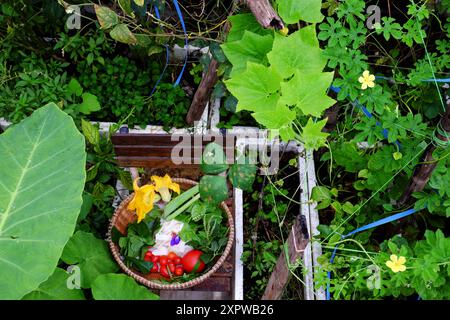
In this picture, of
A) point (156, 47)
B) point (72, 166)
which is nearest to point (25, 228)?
point (72, 166)

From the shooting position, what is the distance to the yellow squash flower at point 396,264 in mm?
1372

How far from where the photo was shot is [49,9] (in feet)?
6.70

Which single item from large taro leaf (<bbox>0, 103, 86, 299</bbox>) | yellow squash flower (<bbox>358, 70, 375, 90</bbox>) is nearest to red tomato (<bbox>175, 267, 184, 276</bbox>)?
large taro leaf (<bbox>0, 103, 86, 299</bbox>)

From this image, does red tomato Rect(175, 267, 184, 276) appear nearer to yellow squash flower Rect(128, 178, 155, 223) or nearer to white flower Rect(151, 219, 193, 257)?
white flower Rect(151, 219, 193, 257)

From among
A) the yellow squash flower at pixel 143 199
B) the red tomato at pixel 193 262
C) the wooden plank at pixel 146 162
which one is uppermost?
the wooden plank at pixel 146 162

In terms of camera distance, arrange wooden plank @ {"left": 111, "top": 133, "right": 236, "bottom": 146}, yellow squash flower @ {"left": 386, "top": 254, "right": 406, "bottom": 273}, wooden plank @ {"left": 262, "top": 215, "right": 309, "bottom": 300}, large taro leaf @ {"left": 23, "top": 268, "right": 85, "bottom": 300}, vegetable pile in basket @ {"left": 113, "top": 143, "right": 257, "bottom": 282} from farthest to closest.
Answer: vegetable pile in basket @ {"left": 113, "top": 143, "right": 257, "bottom": 282} → wooden plank @ {"left": 111, "top": 133, "right": 236, "bottom": 146} → large taro leaf @ {"left": 23, "top": 268, "right": 85, "bottom": 300} → yellow squash flower @ {"left": 386, "top": 254, "right": 406, "bottom": 273} → wooden plank @ {"left": 262, "top": 215, "right": 309, "bottom": 300}

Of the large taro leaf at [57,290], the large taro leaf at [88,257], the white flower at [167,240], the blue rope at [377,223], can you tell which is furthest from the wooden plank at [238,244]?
the large taro leaf at [57,290]

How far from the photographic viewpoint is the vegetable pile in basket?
178cm

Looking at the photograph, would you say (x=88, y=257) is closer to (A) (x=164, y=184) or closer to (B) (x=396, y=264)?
(A) (x=164, y=184)

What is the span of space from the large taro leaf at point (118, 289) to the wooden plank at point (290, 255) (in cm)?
33

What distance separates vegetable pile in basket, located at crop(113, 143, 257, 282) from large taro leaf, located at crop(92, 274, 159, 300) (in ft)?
0.97

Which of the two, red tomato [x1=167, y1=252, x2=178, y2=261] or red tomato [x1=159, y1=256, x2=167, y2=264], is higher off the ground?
red tomato [x1=167, y1=252, x2=178, y2=261]

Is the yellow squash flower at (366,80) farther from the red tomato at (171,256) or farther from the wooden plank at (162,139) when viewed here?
the red tomato at (171,256)

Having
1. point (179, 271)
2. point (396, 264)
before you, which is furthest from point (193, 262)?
point (396, 264)
